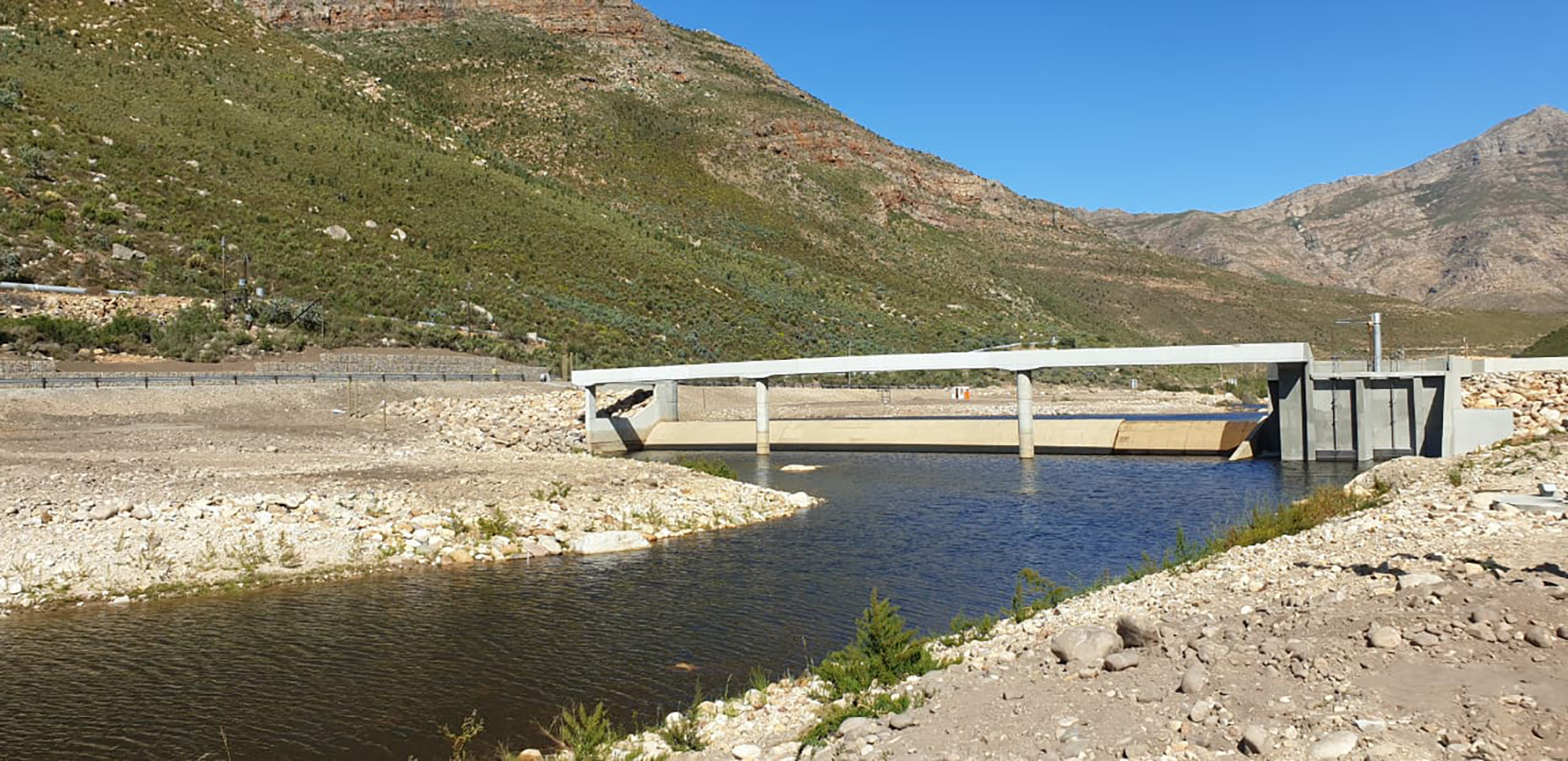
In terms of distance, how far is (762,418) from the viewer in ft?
150

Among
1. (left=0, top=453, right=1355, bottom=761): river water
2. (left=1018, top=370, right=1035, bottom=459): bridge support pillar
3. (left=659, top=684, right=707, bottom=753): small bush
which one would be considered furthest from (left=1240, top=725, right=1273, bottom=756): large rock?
(left=1018, top=370, right=1035, bottom=459): bridge support pillar

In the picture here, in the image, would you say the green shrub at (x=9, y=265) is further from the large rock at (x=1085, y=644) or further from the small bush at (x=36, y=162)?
the large rock at (x=1085, y=644)

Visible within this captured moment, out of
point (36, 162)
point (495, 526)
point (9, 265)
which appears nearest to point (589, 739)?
point (495, 526)

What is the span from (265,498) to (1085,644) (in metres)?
17.3

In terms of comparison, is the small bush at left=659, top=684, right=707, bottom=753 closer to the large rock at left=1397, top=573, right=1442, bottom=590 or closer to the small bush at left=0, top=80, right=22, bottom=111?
the large rock at left=1397, top=573, right=1442, bottom=590

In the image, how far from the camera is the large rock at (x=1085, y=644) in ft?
28.5

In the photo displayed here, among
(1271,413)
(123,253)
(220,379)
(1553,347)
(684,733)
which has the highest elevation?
(123,253)

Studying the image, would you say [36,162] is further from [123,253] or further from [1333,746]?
[1333,746]

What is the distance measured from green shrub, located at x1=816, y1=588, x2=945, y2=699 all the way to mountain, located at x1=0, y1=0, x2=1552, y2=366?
4642cm

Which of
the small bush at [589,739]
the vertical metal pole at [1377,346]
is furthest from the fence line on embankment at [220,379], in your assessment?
the vertical metal pole at [1377,346]

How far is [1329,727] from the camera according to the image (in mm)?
6777

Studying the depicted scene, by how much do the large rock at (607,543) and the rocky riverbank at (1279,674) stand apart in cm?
980

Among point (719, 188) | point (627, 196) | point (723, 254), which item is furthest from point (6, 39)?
point (719, 188)

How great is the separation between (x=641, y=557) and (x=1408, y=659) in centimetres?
1435
